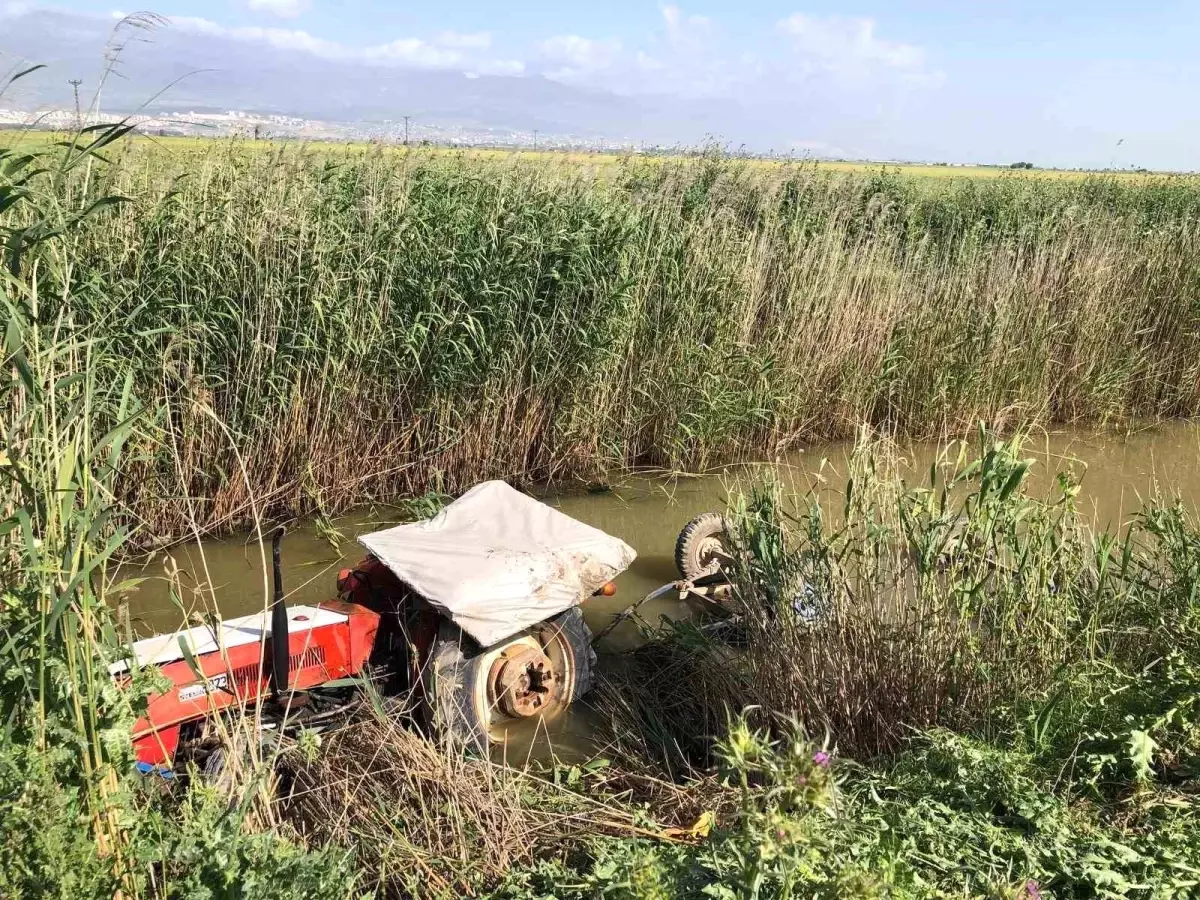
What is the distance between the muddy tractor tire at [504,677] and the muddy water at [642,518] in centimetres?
23

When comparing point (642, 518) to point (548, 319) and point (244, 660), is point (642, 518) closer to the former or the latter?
point (548, 319)

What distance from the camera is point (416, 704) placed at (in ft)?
13.0

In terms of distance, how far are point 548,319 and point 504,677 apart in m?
3.77

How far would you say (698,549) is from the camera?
18.4 feet

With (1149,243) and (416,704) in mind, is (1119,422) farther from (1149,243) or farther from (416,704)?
(416,704)

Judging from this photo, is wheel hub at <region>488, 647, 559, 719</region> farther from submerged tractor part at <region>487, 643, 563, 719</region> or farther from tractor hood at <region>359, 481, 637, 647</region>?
tractor hood at <region>359, 481, 637, 647</region>

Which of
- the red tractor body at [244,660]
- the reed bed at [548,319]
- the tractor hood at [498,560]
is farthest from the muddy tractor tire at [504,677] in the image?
the reed bed at [548,319]

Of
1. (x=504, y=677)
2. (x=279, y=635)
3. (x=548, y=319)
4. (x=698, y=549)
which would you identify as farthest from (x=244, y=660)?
(x=548, y=319)

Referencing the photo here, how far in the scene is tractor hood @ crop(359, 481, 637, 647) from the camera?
3.79m

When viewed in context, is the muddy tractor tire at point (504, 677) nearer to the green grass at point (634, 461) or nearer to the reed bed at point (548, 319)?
the green grass at point (634, 461)

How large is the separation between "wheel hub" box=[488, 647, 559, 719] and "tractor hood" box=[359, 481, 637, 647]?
0.91 ft

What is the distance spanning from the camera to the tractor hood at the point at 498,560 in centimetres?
379

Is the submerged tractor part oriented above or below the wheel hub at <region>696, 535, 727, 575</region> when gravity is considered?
below

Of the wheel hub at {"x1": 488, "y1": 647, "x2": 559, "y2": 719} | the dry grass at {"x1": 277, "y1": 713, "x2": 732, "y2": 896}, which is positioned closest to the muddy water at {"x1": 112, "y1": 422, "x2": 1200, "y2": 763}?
the wheel hub at {"x1": 488, "y1": 647, "x2": 559, "y2": 719}
